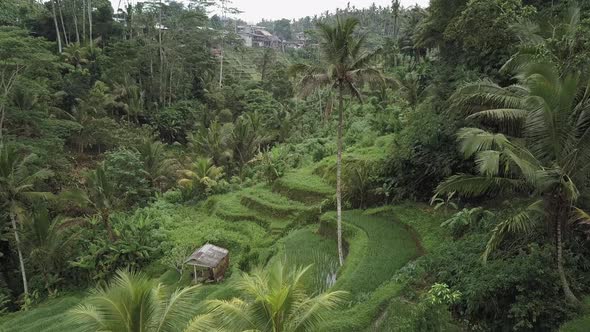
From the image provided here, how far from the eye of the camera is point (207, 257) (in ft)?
46.5

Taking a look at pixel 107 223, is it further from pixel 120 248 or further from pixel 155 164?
pixel 155 164

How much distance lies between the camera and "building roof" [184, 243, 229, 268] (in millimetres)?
13961

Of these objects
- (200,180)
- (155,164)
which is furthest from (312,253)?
(155,164)

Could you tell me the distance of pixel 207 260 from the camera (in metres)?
14.1

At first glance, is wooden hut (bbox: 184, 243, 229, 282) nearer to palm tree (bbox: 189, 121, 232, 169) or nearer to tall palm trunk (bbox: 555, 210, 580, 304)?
tall palm trunk (bbox: 555, 210, 580, 304)

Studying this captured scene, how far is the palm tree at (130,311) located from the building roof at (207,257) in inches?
286

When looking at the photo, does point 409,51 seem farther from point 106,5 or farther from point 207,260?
point 207,260

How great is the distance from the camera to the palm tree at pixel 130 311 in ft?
20.6

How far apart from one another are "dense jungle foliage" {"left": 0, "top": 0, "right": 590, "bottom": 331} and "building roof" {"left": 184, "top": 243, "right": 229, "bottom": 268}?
718mm

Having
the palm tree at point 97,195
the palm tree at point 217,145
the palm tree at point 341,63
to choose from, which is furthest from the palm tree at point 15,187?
the palm tree at point 341,63

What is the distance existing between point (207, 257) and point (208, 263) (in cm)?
27

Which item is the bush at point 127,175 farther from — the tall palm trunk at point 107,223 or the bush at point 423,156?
the bush at point 423,156

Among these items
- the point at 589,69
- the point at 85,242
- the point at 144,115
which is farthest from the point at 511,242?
the point at 144,115

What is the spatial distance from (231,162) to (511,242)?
18.8m
